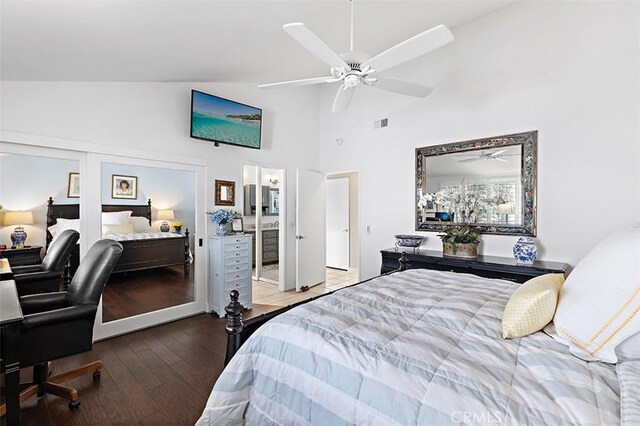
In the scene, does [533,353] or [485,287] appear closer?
[533,353]

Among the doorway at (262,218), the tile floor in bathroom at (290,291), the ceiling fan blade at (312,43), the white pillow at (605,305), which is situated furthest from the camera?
the doorway at (262,218)

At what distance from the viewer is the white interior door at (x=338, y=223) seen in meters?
6.69

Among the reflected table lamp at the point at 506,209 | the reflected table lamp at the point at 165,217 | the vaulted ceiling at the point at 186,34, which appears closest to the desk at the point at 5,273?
the reflected table lamp at the point at 165,217

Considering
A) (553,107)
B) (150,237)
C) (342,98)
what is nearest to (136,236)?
(150,237)

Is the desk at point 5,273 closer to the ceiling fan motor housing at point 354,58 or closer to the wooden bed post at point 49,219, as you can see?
the wooden bed post at point 49,219

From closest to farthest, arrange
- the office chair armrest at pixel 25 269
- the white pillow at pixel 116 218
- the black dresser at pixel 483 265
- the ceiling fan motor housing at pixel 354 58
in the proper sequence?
the ceiling fan motor housing at pixel 354 58
the office chair armrest at pixel 25 269
the black dresser at pixel 483 265
the white pillow at pixel 116 218

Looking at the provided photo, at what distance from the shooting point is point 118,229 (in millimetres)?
3193

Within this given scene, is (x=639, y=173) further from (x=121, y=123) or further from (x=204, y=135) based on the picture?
(x=121, y=123)

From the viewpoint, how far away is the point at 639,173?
275 cm

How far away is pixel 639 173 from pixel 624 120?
51 centimetres

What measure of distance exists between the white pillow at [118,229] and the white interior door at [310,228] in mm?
2390

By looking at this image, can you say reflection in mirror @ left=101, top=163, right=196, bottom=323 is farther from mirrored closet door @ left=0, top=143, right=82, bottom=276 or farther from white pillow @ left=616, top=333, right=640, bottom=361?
white pillow @ left=616, top=333, right=640, bottom=361

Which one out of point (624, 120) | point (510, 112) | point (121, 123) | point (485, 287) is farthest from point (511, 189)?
point (121, 123)

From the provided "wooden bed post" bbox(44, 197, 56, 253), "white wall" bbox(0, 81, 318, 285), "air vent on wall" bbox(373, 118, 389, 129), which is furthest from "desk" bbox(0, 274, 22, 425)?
"air vent on wall" bbox(373, 118, 389, 129)
